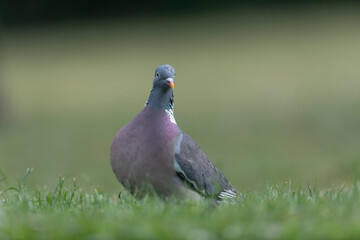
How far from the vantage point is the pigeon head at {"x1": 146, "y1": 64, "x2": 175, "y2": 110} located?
5.79 m

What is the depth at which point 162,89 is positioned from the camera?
5867 mm

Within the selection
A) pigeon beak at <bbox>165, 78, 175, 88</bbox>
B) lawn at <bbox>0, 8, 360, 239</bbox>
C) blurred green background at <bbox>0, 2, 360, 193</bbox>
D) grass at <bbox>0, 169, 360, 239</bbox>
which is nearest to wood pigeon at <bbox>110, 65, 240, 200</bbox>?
pigeon beak at <bbox>165, 78, 175, 88</bbox>

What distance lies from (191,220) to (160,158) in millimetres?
1191

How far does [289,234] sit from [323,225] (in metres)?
0.24

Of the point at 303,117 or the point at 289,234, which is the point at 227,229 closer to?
the point at 289,234

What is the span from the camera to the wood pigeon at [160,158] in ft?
17.7

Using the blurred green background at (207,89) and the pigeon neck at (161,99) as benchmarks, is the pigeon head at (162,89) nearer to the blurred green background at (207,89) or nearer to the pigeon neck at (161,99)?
the pigeon neck at (161,99)

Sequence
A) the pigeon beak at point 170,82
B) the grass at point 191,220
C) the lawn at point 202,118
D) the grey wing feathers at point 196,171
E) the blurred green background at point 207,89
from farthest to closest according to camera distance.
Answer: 1. the blurred green background at point 207,89
2. the pigeon beak at point 170,82
3. the grey wing feathers at point 196,171
4. the lawn at point 202,118
5. the grass at point 191,220

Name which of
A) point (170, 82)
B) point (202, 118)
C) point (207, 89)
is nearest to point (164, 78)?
point (170, 82)

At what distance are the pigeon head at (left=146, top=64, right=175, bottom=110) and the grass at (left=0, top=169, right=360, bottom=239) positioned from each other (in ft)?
3.40

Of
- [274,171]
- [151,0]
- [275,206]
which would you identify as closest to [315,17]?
[151,0]

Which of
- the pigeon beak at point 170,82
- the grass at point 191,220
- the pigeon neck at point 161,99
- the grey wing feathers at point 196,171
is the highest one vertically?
the pigeon beak at point 170,82

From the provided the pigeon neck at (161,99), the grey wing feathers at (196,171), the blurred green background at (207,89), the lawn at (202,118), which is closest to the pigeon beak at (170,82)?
the pigeon neck at (161,99)

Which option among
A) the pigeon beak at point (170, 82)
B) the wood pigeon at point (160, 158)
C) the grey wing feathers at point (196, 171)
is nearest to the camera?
the wood pigeon at point (160, 158)
